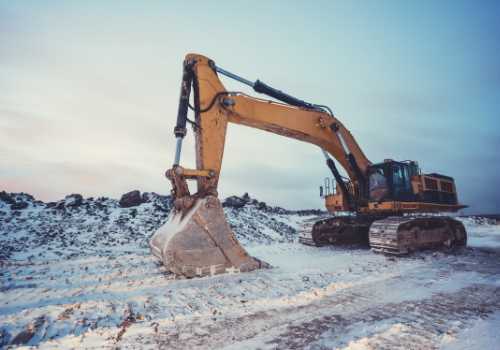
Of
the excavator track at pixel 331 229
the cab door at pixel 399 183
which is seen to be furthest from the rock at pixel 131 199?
the cab door at pixel 399 183

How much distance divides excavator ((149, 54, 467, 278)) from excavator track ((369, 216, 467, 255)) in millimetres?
26

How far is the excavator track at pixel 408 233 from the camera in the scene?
6.77 meters

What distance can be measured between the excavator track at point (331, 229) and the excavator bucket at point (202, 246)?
4.11 meters

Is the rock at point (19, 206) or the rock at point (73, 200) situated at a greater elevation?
the rock at point (73, 200)

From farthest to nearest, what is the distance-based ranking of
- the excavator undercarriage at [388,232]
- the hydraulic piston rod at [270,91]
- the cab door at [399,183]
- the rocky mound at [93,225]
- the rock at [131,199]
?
the rock at [131,199] < the cab door at [399,183] < the rocky mound at [93,225] < the excavator undercarriage at [388,232] < the hydraulic piston rod at [270,91]

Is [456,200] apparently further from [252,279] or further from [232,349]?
[232,349]

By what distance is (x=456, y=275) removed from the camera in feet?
15.7

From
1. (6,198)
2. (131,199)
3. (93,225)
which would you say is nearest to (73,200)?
(131,199)

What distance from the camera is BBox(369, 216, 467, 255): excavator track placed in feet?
22.2

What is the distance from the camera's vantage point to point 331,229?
9.08 metres

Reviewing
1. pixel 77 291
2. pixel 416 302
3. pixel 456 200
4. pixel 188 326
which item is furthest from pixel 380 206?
pixel 77 291

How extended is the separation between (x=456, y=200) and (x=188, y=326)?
10.5 meters

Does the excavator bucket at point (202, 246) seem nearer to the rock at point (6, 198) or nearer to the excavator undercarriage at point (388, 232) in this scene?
the excavator undercarriage at point (388, 232)

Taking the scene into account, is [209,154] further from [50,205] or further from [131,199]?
[50,205]
